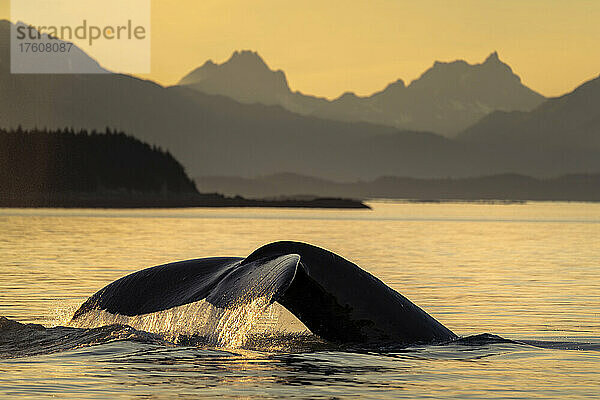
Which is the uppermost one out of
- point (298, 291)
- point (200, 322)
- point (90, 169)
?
point (90, 169)

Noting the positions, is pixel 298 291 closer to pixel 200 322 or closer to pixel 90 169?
pixel 200 322

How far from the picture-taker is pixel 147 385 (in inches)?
404

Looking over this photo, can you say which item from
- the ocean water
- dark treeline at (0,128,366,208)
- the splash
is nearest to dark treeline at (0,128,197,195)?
dark treeline at (0,128,366,208)

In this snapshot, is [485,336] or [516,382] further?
[485,336]

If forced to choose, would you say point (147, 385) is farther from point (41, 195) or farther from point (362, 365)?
point (41, 195)

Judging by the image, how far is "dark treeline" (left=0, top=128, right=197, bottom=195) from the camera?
609 feet

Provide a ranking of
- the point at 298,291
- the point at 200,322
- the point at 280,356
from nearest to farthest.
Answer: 1. the point at 298,291
2. the point at 200,322
3. the point at 280,356

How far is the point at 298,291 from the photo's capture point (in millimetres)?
10188

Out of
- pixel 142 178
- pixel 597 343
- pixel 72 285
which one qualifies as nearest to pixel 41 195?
pixel 142 178

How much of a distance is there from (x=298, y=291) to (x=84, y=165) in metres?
182

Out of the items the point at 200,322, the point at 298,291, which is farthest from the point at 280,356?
the point at 298,291

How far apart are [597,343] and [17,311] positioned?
917cm

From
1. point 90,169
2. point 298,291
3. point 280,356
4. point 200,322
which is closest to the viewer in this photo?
point 298,291

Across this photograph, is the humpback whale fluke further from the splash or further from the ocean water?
the ocean water
